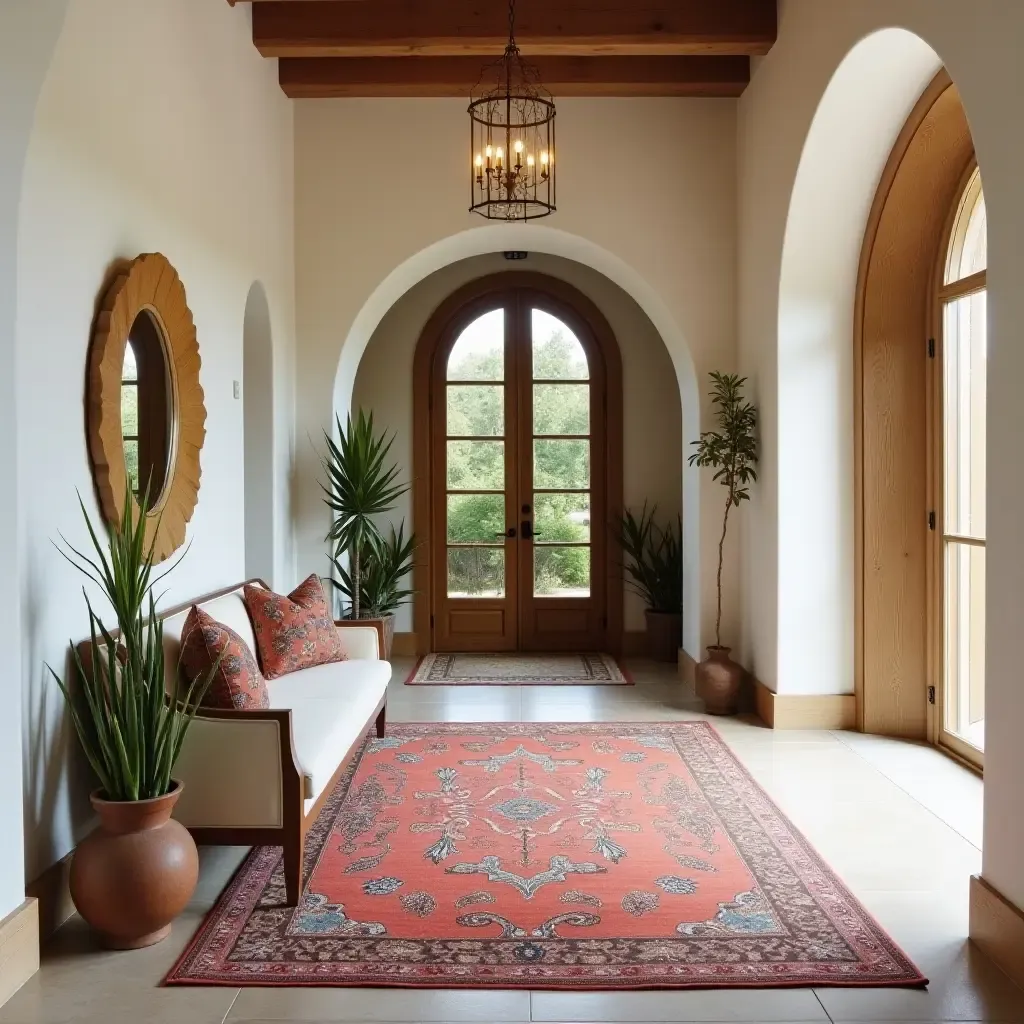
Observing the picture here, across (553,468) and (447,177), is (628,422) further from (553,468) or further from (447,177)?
(447,177)

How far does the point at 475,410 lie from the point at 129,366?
4.33 metres

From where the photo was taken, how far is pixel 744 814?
404cm

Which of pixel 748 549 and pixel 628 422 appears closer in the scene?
pixel 748 549

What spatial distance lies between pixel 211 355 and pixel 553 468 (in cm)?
364

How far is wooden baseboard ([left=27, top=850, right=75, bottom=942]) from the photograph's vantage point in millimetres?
2955

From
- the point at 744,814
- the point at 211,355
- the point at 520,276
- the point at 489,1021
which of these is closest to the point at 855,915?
the point at 744,814

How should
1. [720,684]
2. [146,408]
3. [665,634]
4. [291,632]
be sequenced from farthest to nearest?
[665,634] < [720,684] < [291,632] < [146,408]

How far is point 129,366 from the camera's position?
147 inches

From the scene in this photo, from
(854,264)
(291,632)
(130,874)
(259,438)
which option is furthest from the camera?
(259,438)

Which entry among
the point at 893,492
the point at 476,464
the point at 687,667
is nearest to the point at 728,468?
the point at 893,492

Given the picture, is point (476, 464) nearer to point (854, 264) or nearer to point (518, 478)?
point (518, 478)

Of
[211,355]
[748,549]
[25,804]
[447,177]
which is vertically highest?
[447,177]

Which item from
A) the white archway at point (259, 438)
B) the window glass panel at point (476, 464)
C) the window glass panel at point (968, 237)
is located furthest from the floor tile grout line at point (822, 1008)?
the window glass panel at point (476, 464)

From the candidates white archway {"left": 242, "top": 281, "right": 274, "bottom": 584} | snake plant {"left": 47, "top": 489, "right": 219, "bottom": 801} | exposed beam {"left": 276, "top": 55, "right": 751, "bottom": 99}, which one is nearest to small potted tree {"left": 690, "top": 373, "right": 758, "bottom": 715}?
exposed beam {"left": 276, "top": 55, "right": 751, "bottom": 99}
